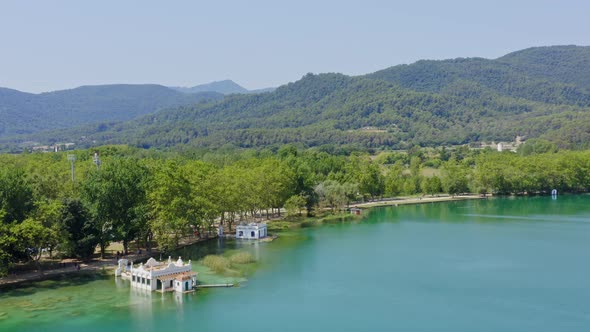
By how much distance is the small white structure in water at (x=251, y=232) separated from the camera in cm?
4578

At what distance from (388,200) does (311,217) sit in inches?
674

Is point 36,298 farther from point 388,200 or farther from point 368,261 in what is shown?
point 388,200

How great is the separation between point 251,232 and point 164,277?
51.2ft

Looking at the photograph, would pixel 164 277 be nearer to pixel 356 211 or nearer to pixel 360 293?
pixel 360 293

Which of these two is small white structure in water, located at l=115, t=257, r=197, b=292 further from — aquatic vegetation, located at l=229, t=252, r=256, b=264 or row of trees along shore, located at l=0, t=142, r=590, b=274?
aquatic vegetation, located at l=229, t=252, r=256, b=264

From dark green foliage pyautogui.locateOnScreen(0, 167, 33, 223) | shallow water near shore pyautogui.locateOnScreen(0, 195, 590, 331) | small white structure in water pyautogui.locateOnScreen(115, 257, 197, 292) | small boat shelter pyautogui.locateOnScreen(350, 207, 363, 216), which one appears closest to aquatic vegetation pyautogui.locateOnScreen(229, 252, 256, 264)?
shallow water near shore pyautogui.locateOnScreen(0, 195, 590, 331)

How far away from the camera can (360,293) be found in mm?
30188

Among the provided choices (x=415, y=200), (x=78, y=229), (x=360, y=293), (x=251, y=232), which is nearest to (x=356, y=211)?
(x=415, y=200)

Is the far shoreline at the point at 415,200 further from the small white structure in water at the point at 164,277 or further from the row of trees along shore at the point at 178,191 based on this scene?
the small white structure in water at the point at 164,277

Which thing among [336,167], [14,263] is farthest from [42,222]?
[336,167]

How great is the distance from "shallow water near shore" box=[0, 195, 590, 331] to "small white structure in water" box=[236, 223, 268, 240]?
1683mm

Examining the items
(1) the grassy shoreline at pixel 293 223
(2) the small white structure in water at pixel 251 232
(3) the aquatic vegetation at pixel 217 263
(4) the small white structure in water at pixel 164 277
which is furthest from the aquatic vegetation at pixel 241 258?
(2) the small white structure in water at pixel 251 232

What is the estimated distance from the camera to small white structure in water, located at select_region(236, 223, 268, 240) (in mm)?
45781

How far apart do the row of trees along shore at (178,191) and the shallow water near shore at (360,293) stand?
9.73 feet
